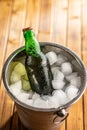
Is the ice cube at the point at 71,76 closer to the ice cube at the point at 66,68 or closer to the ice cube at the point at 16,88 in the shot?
the ice cube at the point at 66,68

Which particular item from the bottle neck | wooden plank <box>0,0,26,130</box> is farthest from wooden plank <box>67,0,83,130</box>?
the bottle neck

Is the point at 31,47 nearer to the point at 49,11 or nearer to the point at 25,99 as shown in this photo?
the point at 25,99

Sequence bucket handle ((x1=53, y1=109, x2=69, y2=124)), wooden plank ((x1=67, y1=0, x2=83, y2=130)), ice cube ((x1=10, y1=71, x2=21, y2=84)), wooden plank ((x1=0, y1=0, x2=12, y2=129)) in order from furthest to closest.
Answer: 1. wooden plank ((x1=0, y1=0, x2=12, y2=129))
2. wooden plank ((x1=67, y1=0, x2=83, y2=130))
3. ice cube ((x1=10, y1=71, x2=21, y2=84))
4. bucket handle ((x1=53, y1=109, x2=69, y2=124))

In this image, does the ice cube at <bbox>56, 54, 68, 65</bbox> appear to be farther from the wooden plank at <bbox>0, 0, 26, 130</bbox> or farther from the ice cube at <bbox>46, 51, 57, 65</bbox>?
the wooden plank at <bbox>0, 0, 26, 130</bbox>

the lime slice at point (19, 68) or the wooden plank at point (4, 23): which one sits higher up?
the wooden plank at point (4, 23)

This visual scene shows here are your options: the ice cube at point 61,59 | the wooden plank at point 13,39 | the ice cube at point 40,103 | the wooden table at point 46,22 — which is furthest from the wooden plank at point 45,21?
the ice cube at point 40,103

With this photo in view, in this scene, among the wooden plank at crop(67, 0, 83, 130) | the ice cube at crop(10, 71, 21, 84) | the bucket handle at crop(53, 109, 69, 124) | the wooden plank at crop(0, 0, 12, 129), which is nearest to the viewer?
the bucket handle at crop(53, 109, 69, 124)
